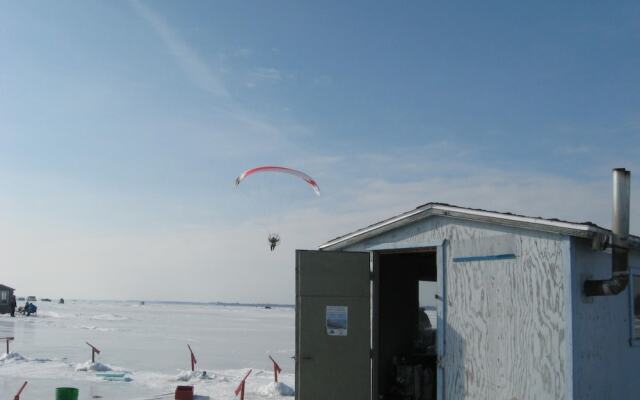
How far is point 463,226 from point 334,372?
3.30m

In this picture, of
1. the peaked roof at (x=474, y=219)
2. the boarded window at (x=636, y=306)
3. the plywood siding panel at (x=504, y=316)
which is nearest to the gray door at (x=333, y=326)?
the peaked roof at (x=474, y=219)

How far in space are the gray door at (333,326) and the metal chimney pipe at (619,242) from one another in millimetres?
3754

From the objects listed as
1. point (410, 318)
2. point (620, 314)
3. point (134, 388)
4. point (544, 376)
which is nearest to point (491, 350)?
point (544, 376)

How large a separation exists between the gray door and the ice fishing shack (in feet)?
0.06

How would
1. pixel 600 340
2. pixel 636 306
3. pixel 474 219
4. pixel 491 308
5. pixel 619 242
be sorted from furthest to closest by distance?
pixel 636 306
pixel 474 219
pixel 491 308
pixel 600 340
pixel 619 242

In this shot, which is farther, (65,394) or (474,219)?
(65,394)

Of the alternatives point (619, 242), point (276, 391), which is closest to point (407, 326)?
point (276, 391)

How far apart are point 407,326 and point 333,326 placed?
3.38m

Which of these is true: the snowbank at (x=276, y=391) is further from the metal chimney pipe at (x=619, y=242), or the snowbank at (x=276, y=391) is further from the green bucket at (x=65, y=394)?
the metal chimney pipe at (x=619, y=242)

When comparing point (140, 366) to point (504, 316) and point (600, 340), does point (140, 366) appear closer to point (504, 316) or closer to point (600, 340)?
point (504, 316)

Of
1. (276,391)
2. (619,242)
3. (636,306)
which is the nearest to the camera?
(619,242)

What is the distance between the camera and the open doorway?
12.1 metres

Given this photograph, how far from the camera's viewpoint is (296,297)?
10.6 m

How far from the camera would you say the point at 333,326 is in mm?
10570
